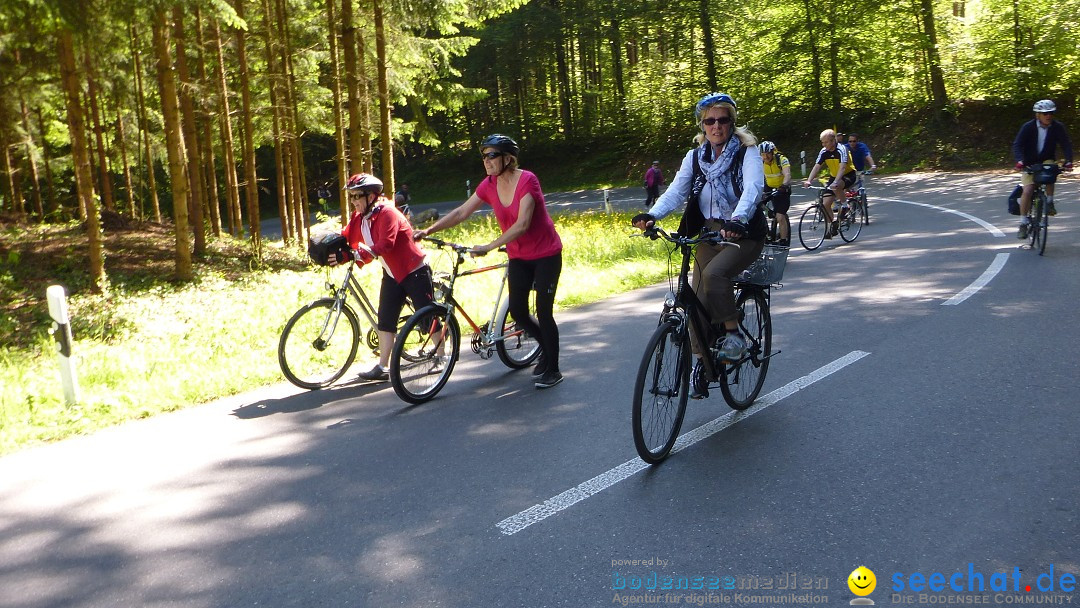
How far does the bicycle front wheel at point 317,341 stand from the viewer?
697cm

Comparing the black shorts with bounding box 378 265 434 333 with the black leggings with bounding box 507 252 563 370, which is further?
the black shorts with bounding box 378 265 434 333

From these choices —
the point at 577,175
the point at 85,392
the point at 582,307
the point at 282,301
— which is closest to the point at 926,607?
the point at 85,392

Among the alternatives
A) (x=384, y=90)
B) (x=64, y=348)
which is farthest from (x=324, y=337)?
(x=384, y=90)

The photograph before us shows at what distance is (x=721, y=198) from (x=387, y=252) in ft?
9.68

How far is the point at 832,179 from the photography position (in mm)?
15320

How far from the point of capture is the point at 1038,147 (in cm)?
1141

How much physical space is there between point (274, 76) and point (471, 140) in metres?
33.1

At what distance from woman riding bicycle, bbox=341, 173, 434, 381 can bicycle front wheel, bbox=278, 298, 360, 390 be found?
1.03 feet

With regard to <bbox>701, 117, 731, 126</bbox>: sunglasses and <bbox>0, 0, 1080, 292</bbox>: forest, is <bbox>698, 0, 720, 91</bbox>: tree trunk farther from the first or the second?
<bbox>701, 117, 731, 126</bbox>: sunglasses

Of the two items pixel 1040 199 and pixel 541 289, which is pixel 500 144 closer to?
pixel 541 289

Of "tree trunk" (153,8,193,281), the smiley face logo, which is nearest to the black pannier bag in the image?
the smiley face logo

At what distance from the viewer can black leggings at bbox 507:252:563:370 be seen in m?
6.77

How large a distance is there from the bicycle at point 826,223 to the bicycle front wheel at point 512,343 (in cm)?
831

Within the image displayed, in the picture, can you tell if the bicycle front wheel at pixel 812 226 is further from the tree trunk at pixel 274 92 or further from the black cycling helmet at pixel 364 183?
the tree trunk at pixel 274 92
